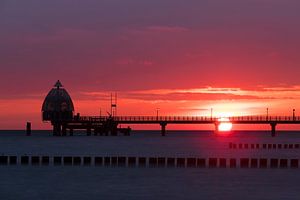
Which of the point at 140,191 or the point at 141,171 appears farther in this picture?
the point at 141,171

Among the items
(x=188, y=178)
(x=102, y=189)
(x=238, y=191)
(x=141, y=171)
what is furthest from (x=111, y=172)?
(x=238, y=191)

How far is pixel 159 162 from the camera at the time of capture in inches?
3243

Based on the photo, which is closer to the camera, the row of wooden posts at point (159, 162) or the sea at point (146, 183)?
the sea at point (146, 183)

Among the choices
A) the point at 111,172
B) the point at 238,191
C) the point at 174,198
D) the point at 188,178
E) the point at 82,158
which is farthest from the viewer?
the point at 82,158

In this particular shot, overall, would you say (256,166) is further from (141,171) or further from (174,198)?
(174,198)

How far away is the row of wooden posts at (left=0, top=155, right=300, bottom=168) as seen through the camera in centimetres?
7969

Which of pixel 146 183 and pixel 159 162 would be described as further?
pixel 159 162

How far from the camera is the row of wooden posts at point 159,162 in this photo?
79688mm

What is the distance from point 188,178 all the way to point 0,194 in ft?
63.0

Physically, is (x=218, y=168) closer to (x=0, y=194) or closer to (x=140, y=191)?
(x=140, y=191)

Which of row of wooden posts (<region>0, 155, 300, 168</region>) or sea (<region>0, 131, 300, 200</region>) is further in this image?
row of wooden posts (<region>0, 155, 300, 168</region>)

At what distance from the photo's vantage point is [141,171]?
237ft

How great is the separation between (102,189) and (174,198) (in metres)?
8.02

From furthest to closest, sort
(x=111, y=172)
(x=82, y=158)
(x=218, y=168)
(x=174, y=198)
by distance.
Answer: (x=82, y=158) < (x=218, y=168) < (x=111, y=172) < (x=174, y=198)
